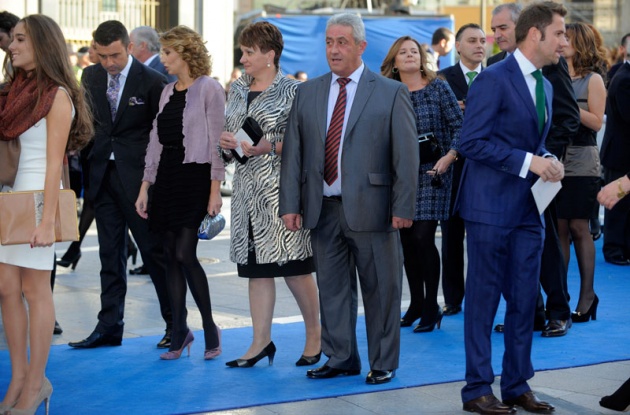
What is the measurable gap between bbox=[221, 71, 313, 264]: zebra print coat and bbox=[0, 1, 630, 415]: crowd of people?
13 mm

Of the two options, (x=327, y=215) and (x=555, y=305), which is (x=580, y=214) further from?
(x=327, y=215)

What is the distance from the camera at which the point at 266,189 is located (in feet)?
23.6

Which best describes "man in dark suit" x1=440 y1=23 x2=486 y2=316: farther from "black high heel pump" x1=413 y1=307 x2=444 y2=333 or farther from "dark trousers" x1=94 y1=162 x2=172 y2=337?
"dark trousers" x1=94 y1=162 x2=172 y2=337

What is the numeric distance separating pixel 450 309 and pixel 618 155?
3.30 metres

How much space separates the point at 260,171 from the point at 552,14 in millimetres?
2059

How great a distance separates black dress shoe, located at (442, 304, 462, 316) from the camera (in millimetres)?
9094

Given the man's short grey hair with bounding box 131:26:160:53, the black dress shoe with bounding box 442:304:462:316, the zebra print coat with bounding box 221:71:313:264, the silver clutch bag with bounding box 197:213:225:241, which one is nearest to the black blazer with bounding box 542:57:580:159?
the zebra print coat with bounding box 221:71:313:264

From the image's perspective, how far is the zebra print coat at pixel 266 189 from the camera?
7.15m

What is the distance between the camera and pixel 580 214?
9.00 metres

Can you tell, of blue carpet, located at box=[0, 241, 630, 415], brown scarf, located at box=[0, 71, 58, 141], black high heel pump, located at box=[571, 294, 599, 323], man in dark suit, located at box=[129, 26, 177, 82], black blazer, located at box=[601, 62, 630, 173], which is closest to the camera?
brown scarf, located at box=[0, 71, 58, 141]

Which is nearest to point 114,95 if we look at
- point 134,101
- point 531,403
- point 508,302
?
point 134,101

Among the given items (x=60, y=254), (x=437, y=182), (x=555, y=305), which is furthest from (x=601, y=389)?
(x=60, y=254)

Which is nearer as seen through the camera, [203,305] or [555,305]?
[203,305]

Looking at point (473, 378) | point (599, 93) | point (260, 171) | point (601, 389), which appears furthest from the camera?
point (599, 93)
